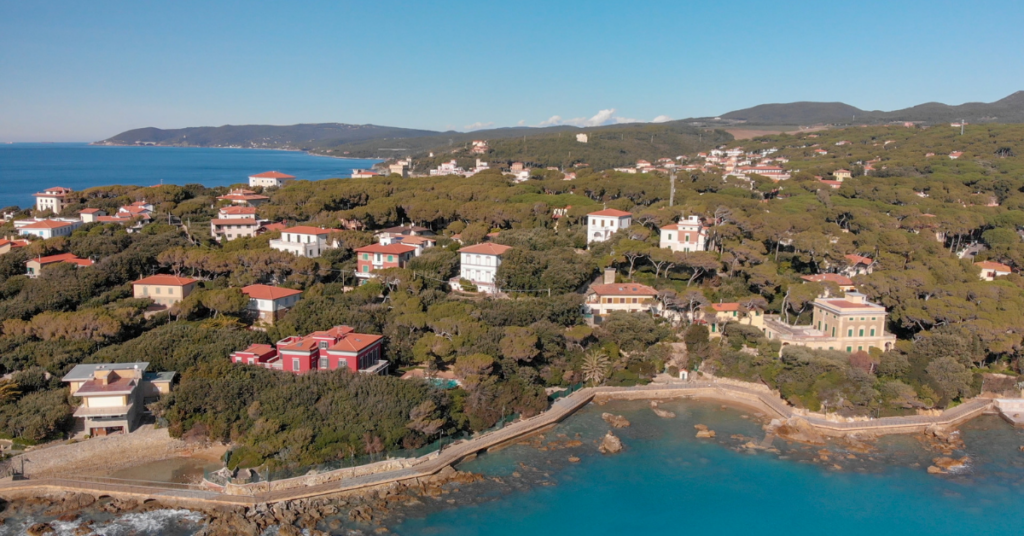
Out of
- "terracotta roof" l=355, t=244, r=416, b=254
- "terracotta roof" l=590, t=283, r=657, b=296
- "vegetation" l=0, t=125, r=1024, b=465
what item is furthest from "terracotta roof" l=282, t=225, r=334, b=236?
"terracotta roof" l=590, t=283, r=657, b=296

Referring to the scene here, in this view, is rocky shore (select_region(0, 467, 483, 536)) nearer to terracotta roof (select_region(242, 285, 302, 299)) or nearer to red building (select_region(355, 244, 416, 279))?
terracotta roof (select_region(242, 285, 302, 299))

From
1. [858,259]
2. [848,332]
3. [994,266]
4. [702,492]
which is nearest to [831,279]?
[858,259]

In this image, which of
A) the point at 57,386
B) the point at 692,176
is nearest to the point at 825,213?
the point at 692,176

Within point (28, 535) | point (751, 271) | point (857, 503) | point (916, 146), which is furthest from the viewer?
point (916, 146)

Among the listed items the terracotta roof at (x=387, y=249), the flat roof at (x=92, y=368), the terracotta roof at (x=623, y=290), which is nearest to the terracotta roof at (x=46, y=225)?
the terracotta roof at (x=387, y=249)

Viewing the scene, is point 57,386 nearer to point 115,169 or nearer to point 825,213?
point 825,213

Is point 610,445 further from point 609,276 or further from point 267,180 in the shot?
point 267,180
